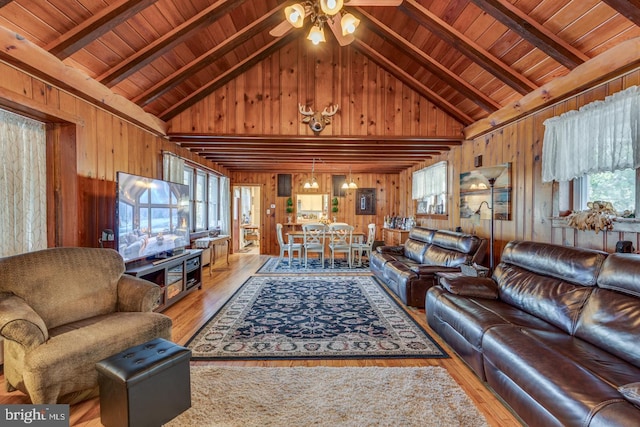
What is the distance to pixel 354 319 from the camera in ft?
10.9

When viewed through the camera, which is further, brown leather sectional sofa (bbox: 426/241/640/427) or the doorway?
the doorway

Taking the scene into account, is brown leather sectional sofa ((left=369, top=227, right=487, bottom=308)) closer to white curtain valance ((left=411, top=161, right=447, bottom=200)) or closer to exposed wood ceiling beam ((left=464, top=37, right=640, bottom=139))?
white curtain valance ((left=411, top=161, right=447, bottom=200))

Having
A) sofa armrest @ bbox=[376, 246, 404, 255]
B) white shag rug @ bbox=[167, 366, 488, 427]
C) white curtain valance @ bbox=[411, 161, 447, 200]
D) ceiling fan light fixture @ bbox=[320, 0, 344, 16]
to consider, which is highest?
ceiling fan light fixture @ bbox=[320, 0, 344, 16]

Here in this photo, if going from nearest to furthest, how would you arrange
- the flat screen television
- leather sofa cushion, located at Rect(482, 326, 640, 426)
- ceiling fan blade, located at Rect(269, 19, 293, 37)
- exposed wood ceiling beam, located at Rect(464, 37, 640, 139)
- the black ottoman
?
leather sofa cushion, located at Rect(482, 326, 640, 426) < the black ottoman < exposed wood ceiling beam, located at Rect(464, 37, 640, 139) < ceiling fan blade, located at Rect(269, 19, 293, 37) < the flat screen television

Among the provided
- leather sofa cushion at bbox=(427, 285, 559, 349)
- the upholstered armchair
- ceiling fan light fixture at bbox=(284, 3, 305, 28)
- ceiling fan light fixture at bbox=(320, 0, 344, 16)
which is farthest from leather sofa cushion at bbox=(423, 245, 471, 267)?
the upholstered armchair

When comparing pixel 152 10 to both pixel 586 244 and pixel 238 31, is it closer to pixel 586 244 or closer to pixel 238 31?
pixel 238 31

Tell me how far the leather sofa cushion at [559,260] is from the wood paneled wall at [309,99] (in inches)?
98.9

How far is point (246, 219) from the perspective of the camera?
37.2 feet

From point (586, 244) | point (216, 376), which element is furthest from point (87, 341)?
point (586, 244)

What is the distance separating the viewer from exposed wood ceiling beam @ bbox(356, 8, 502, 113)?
3.71 metres

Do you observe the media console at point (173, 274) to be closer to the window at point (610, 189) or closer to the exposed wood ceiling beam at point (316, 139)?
the exposed wood ceiling beam at point (316, 139)

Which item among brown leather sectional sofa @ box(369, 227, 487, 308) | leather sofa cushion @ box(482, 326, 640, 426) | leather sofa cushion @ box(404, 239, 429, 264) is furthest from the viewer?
leather sofa cushion @ box(404, 239, 429, 264)

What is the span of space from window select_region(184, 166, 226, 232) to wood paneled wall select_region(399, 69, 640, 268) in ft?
16.6

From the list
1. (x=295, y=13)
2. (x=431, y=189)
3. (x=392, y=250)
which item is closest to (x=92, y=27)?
(x=295, y=13)
